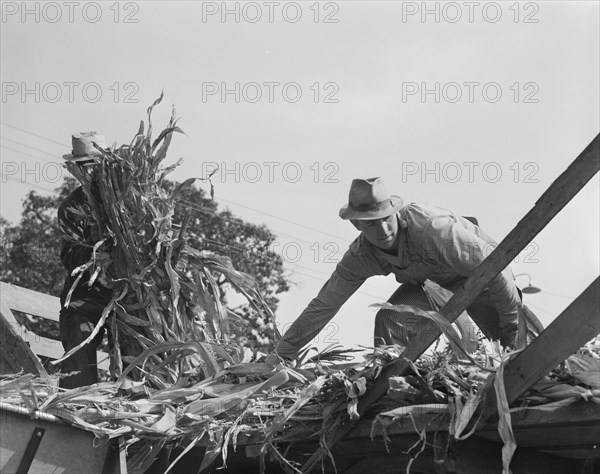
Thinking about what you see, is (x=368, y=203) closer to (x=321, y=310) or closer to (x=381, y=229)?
(x=381, y=229)

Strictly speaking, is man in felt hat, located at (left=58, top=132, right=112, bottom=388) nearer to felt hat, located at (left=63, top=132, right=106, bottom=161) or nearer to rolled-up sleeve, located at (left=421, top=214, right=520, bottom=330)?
felt hat, located at (left=63, top=132, right=106, bottom=161)

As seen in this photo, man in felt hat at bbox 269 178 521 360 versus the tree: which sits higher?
man in felt hat at bbox 269 178 521 360

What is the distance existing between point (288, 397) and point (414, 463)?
53 cm

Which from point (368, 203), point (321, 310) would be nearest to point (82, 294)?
point (321, 310)

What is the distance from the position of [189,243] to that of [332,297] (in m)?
10.00

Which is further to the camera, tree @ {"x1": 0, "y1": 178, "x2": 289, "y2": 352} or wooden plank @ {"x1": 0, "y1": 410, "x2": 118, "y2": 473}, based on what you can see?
tree @ {"x1": 0, "y1": 178, "x2": 289, "y2": 352}

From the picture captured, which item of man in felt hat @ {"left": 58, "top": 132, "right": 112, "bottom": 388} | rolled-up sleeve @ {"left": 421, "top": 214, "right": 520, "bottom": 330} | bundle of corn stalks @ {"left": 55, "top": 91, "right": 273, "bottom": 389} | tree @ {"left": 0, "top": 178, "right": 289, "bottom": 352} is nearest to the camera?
rolled-up sleeve @ {"left": 421, "top": 214, "right": 520, "bottom": 330}

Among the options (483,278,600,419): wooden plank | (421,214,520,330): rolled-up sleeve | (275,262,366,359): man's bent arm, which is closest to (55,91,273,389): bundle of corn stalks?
(275,262,366,359): man's bent arm

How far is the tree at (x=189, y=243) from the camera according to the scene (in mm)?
14695

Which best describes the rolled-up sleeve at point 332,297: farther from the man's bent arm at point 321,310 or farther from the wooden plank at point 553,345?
the wooden plank at point 553,345

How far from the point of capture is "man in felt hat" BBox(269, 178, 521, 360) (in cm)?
462

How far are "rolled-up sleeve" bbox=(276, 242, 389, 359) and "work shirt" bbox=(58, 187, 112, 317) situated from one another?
3.47ft

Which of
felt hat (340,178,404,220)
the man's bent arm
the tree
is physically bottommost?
the tree

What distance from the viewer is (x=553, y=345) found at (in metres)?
2.91
